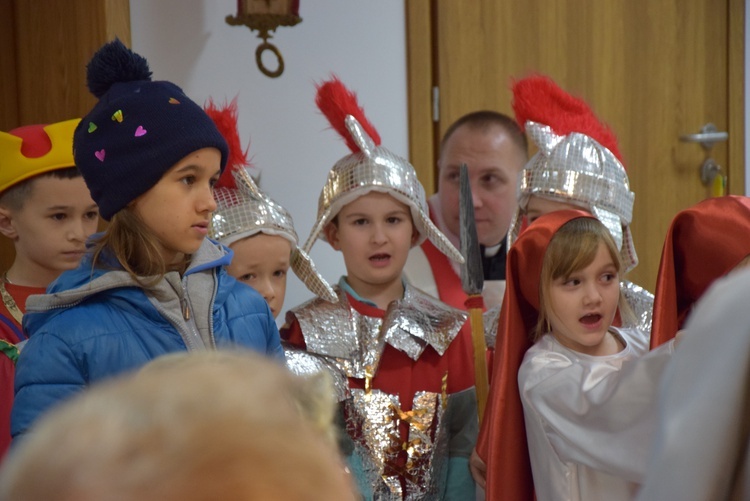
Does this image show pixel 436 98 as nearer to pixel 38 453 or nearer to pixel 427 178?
pixel 427 178

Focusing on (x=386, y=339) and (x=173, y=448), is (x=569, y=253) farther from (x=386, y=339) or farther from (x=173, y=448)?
(x=173, y=448)

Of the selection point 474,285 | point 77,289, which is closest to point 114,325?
point 77,289

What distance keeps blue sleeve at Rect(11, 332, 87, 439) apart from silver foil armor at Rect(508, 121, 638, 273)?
1.23m

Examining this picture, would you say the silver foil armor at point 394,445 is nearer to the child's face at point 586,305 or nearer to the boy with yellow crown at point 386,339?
the boy with yellow crown at point 386,339

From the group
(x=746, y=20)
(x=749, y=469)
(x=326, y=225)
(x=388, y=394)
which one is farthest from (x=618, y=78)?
(x=749, y=469)

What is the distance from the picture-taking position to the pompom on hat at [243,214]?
2.26m

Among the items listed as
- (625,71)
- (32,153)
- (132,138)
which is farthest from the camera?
(625,71)

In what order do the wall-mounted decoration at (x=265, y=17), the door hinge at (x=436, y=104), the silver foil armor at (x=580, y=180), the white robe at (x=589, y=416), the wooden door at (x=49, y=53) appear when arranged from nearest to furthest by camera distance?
the white robe at (x=589, y=416) < the silver foil armor at (x=580, y=180) < the wooden door at (x=49, y=53) < the wall-mounted decoration at (x=265, y=17) < the door hinge at (x=436, y=104)

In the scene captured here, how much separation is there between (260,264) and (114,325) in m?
0.64

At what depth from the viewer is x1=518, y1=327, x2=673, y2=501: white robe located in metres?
1.29

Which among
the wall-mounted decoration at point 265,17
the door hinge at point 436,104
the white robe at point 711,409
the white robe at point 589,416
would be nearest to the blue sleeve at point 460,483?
the white robe at point 589,416

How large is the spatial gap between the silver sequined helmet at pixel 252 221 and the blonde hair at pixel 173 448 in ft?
5.75

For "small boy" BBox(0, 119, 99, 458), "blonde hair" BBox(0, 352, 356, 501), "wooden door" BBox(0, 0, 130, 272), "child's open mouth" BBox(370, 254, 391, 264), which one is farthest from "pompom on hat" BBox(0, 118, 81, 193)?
"blonde hair" BBox(0, 352, 356, 501)

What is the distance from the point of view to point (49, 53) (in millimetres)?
2863
